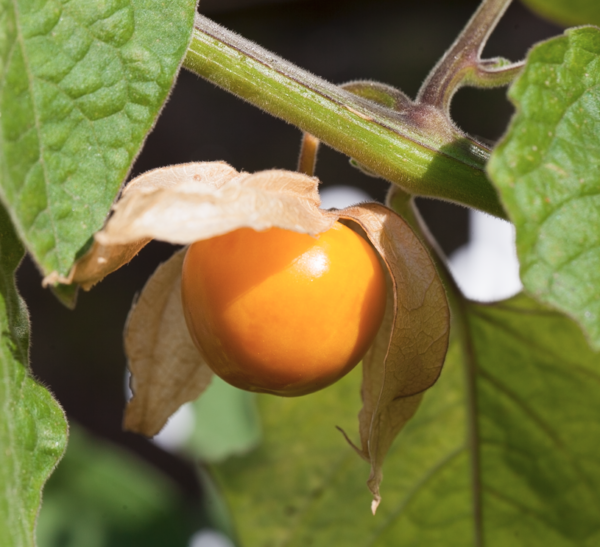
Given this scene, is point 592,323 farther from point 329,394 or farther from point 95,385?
point 95,385

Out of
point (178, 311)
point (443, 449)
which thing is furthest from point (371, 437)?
point (443, 449)

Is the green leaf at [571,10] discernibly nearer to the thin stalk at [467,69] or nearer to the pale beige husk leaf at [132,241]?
the thin stalk at [467,69]

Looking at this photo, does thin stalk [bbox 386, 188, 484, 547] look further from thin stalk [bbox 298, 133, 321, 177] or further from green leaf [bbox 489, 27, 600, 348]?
green leaf [bbox 489, 27, 600, 348]

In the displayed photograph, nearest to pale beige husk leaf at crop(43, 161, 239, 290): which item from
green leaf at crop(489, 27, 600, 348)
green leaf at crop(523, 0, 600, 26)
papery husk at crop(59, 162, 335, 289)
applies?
papery husk at crop(59, 162, 335, 289)

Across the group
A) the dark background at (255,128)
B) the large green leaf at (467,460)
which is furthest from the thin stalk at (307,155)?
the dark background at (255,128)

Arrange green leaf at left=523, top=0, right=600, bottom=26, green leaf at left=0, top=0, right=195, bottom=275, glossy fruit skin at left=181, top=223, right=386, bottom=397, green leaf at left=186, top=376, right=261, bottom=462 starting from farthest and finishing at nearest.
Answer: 1. green leaf at left=186, top=376, right=261, bottom=462
2. green leaf at left=523, top=0, right=600, bottom=26
3. glossy fruit skin at left=181, top=223, right=386, bottom=397
4. green leaf at left=0, top=0, right=195, bottom=275

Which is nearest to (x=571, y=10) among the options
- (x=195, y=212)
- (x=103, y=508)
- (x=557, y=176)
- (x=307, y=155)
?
(x=307, y=155)
